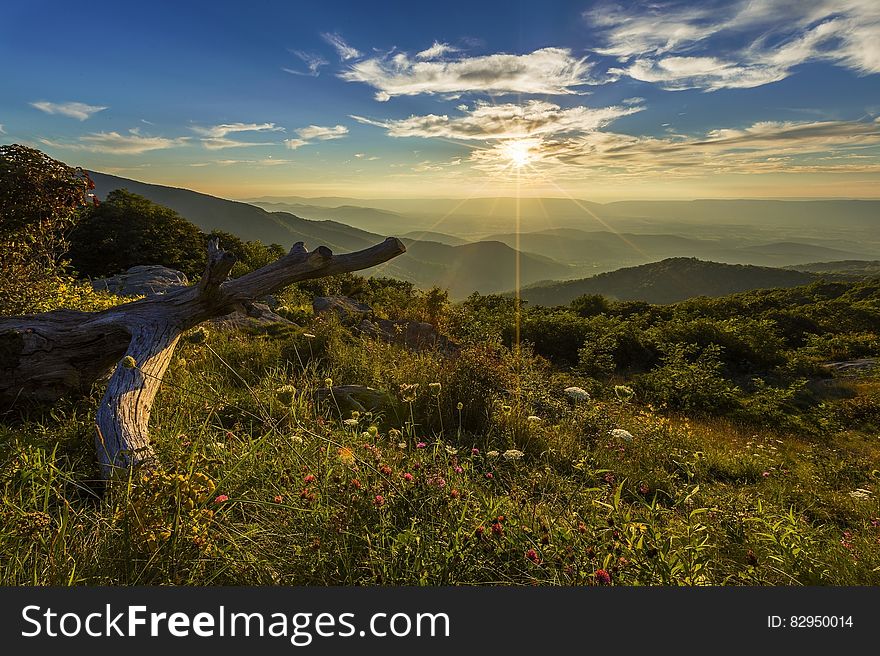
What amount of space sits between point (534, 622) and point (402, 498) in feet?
2.53

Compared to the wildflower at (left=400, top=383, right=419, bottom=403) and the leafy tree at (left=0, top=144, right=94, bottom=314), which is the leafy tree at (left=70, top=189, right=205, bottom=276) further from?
the wildflower at (left=400, top=383, right=419, bottom=403)

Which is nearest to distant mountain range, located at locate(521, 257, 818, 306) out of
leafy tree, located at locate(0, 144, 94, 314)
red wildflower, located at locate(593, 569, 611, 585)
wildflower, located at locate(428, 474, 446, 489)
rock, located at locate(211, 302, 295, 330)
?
rock, located at locate(211, 302, 295, 330)

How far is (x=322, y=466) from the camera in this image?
8.50 ft

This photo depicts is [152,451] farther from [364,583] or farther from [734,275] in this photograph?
[734,275]

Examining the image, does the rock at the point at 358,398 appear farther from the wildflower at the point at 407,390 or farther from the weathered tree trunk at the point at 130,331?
the weathered tree trunk at the point at 130,331

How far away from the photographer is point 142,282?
1149cm

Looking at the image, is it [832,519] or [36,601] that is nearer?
[36,601]

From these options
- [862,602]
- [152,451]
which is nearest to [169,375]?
[152,451]

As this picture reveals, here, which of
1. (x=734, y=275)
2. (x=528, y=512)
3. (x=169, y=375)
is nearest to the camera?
(x=528, y=512)

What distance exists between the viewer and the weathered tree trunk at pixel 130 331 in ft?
14.5

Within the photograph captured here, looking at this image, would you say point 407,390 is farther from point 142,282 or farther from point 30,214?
point 142,282

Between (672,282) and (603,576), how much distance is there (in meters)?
131

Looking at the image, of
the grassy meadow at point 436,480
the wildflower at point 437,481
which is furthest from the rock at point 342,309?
the wildflower at point 437,481

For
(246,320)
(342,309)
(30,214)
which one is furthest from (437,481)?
(342,309)
